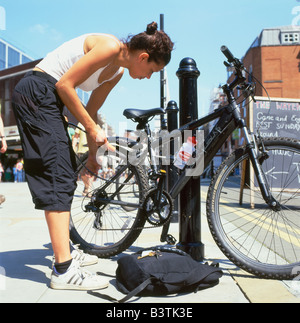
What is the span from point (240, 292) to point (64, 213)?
44.3 inches

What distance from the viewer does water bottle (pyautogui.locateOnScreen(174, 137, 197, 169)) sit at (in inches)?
105

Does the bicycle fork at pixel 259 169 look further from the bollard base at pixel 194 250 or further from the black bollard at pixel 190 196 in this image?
the bollard base at pixel 194 250

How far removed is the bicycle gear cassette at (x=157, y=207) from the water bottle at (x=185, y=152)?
260 mm

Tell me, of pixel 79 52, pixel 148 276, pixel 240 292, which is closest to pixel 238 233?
pixel 240 292

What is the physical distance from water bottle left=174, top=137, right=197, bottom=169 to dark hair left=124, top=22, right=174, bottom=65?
645 mm

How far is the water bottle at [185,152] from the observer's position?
8.74ft

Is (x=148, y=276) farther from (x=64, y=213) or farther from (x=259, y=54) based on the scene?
(x=259, y=54)

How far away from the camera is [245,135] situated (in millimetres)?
2498

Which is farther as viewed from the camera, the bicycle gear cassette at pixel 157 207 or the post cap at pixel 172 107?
the post cap at pixel 172 107

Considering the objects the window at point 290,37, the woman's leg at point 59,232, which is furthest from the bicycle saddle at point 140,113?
the window at point 290,37

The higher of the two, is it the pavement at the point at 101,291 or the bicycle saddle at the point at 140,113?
the bicycle saddle at the point at 140,113

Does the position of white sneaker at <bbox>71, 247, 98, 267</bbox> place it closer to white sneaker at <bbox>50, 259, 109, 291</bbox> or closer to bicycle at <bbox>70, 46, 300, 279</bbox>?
bicycle at <bbox>70, 46, 300, 279</bbox>

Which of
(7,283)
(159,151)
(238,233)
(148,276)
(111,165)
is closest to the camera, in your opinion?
(148,276)

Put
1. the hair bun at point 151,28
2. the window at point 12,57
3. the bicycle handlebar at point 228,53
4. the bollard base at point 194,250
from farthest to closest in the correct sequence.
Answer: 1. the window at point 12,57
2. the bollard base at point 194,250
3. the bicycle handlebar at point 228,53
4. the hair bun at point 151,28
